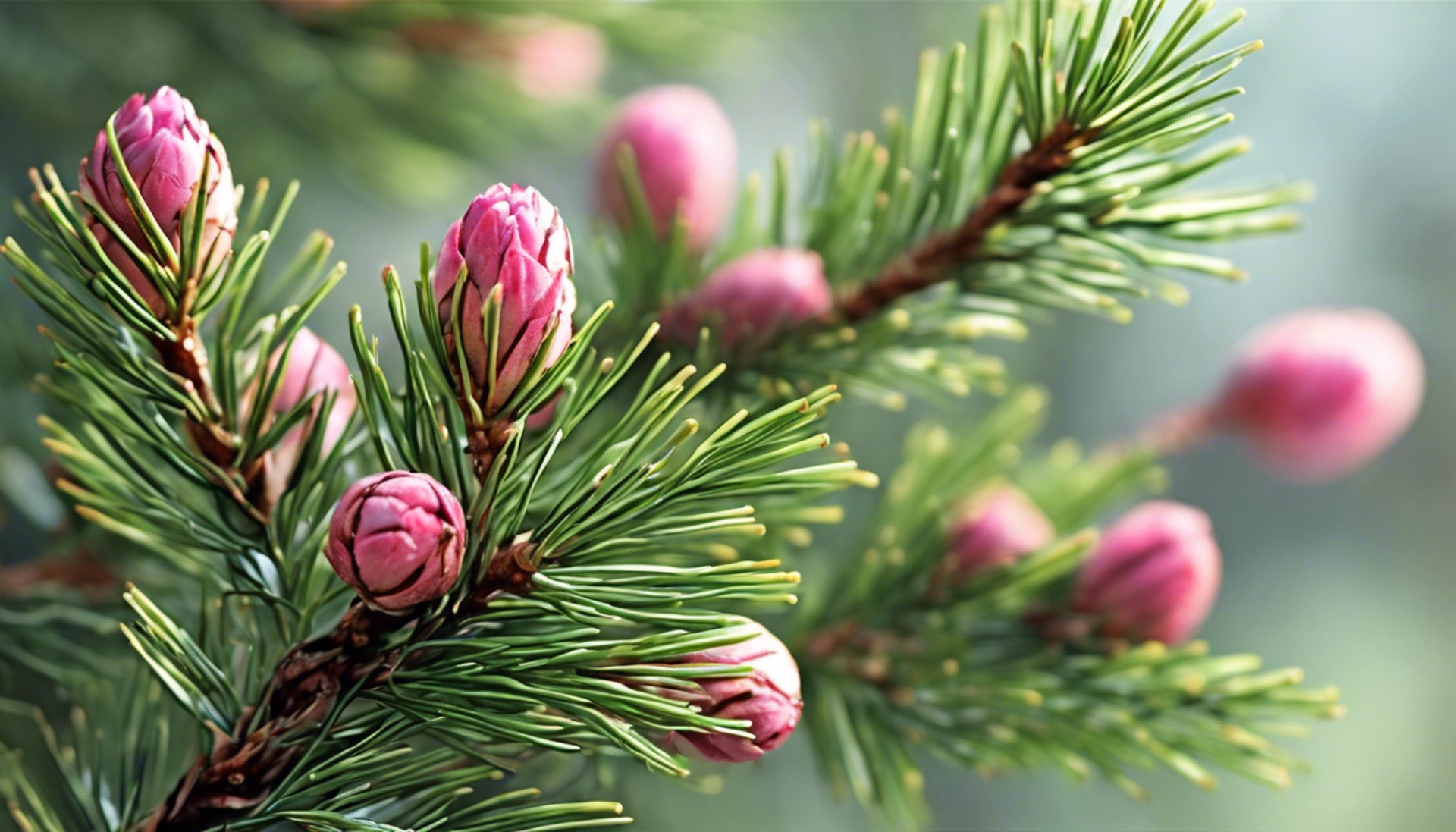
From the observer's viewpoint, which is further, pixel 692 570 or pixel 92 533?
pixel 92 533

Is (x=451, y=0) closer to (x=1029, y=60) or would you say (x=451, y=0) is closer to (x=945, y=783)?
(x=1029, y=60)

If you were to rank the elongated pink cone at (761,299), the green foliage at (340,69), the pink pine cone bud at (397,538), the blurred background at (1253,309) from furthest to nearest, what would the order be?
the blurred background at (1253,309) → the green foliage at (340,69) → the elongated pink cone at (761,299) → the pink pine cone bud at (397,538)

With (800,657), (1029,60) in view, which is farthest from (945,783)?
(1029,60)

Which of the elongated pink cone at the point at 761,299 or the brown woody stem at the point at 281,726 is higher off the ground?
the elongated pink cone at the point at 761,299

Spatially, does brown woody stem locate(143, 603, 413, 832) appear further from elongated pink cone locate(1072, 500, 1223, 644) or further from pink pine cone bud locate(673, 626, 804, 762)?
elongated pink cone locate(1072, 500, 1223, 644)

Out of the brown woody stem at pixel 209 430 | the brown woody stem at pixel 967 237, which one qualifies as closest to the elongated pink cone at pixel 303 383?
the brown woody stem at pixel 209 430

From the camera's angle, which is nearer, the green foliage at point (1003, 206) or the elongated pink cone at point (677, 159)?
the green foliage at point (1003, 206)

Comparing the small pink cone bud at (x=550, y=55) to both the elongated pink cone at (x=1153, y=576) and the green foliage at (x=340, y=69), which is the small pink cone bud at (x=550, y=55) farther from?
the elongated pink cone at (x=1153, y=576)
